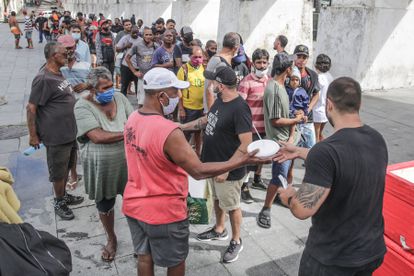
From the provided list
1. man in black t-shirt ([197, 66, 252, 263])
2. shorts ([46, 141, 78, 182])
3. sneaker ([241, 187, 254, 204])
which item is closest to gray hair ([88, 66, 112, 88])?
man in black t-shirt ([197, 66, 252, 263])

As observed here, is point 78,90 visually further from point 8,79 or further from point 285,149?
point 8,79

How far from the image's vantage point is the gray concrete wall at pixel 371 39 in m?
9.64

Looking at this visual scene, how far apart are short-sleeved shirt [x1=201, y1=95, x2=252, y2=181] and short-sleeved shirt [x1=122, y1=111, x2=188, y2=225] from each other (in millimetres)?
874

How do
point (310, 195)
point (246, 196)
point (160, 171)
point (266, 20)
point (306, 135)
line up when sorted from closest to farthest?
point (310, 195) < point (160, 171) < point (246, 196) < point (306, 135) < point (266, 20)

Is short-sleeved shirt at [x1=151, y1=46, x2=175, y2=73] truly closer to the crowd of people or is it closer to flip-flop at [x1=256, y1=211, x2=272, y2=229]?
the crowd of people

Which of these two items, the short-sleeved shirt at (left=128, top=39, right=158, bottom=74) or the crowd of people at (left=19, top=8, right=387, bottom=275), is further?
the short-sleeved shirt at (left=128, top=39, right=158, bottom=74)

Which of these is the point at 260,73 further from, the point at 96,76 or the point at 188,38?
the point at 188,38

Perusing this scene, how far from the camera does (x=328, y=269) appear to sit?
2.19 metres

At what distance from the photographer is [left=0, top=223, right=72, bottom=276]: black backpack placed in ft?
5.97

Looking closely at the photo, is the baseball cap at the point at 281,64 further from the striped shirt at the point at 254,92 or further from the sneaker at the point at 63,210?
the sneaker at the point at 63,210

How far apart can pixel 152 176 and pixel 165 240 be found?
0.47m

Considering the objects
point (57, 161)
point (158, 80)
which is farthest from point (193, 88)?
point (158, 80)

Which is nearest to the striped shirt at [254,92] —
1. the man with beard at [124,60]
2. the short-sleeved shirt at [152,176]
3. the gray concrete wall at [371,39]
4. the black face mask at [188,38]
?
the short-sleeved shirt at [152,176]

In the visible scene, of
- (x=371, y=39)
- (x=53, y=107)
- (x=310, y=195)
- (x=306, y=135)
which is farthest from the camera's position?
(x=371, y=39)
